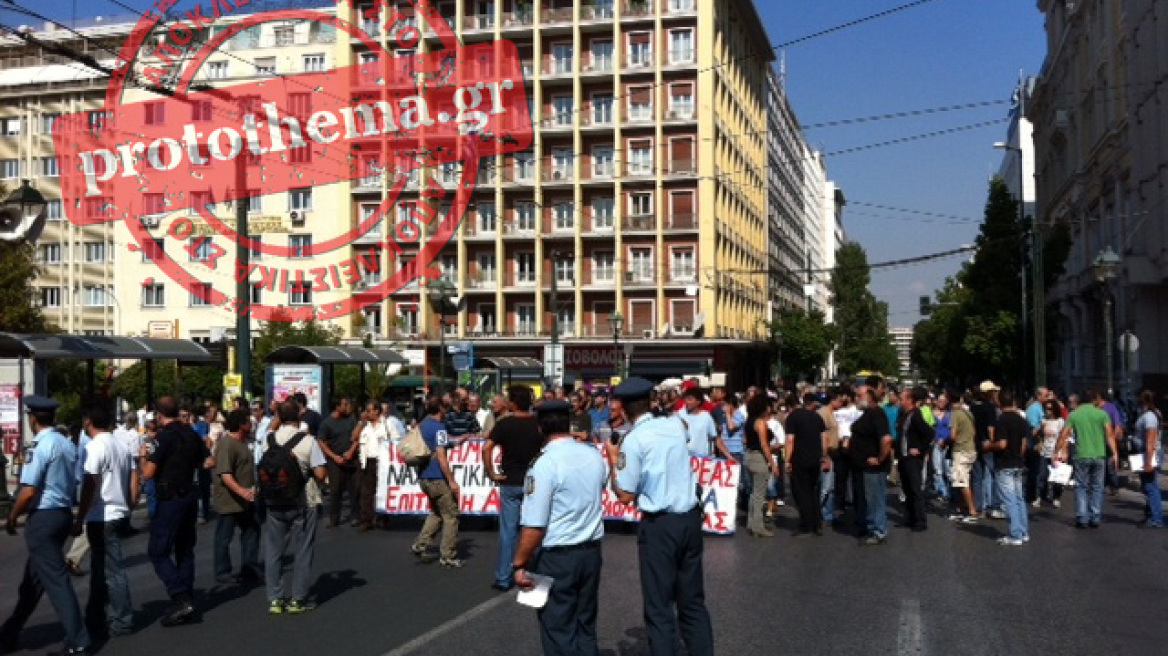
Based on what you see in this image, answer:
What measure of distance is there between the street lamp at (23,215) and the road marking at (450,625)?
25.8 feet

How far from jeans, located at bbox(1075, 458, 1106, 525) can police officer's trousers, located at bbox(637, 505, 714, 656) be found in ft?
31.2

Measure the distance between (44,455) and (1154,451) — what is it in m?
12.9

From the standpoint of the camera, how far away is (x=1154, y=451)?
1439 centimetres

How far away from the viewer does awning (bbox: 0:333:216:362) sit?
55.4ft

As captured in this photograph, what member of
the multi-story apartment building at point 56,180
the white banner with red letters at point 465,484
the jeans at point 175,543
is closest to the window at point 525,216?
the multi-story apartment building at point 56,180

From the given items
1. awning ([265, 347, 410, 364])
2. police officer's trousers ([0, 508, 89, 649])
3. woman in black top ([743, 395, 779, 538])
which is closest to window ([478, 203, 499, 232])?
awning ([265, 347, 410, 364])

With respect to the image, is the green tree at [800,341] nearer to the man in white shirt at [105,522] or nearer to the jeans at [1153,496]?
the jeans at [1153,496]

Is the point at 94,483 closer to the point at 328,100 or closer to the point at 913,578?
the point at 913,578

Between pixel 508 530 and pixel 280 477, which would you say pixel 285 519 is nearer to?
pixel 280 477

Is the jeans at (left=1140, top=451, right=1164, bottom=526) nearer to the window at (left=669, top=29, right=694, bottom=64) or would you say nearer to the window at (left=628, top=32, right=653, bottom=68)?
the window at (left=669, top=29, right=694, bottom=64)

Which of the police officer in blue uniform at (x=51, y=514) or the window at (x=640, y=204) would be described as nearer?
the police officer in blue uniform at (x=51, y=514)

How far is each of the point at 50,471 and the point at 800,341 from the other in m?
58.7

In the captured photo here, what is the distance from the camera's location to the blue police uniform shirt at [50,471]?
7566 mm

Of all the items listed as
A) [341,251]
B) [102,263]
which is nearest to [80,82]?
[102,263]
